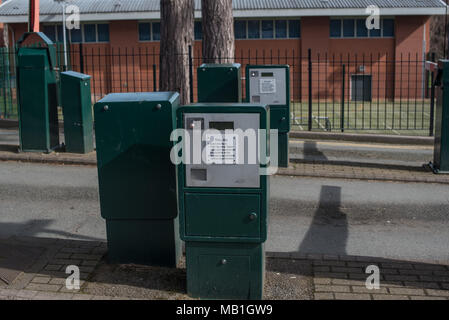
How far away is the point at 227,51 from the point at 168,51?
1379 millimetres

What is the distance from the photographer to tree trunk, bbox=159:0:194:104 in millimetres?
12680

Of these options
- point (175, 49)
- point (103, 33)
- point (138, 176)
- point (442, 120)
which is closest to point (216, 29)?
point (175, 49)

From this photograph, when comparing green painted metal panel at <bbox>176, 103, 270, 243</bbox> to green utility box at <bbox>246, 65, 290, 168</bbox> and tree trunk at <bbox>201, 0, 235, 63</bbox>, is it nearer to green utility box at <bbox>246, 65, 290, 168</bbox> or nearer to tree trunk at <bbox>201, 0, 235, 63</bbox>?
green utility box at <bbox>246, 65, 290, 168</bbox>

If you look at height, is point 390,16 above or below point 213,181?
above

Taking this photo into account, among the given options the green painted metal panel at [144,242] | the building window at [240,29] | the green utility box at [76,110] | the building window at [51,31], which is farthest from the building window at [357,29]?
the green painted metal panel at [144,242]

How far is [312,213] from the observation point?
8.07m

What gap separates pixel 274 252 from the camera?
6.39 metres

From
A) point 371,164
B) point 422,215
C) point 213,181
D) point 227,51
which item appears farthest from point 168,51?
point 213,181

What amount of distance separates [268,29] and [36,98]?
2426 centimetres

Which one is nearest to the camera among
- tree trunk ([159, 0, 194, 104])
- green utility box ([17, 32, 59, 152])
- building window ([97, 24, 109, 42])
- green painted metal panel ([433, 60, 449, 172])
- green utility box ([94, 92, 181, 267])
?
green utility box ([94, 92, 181, 267])

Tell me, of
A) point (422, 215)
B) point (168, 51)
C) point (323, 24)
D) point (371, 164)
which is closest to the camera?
point (422, 215)

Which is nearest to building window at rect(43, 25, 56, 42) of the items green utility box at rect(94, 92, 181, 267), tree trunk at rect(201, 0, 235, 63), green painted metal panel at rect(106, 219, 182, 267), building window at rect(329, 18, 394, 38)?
building window at rect(329, 18, 394, 38)

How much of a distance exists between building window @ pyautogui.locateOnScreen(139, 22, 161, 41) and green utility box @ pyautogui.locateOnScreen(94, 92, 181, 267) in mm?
28925
